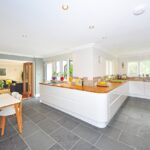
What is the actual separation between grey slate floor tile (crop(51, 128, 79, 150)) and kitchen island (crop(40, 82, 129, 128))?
59 centimetres

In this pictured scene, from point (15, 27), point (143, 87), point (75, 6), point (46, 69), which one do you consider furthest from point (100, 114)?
point (46, 69)

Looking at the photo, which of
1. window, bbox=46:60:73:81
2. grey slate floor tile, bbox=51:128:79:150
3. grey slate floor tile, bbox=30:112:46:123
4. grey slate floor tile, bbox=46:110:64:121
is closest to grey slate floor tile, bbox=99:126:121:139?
grey slate floor tile, bbox=51:128:79:150

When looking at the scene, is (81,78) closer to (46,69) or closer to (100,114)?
(100,114)

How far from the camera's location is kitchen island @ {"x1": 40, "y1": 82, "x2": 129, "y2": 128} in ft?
7.02

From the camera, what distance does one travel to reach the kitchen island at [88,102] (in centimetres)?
214

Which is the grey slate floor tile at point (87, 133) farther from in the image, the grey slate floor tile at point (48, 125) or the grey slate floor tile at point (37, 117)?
the grey slate floor tile at point (37, 117)

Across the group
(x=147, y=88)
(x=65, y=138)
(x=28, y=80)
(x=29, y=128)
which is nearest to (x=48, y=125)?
(x=29, y=128)

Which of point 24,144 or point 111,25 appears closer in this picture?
point 24,144

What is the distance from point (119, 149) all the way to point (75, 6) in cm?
236

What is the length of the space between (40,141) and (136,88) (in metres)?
4.51

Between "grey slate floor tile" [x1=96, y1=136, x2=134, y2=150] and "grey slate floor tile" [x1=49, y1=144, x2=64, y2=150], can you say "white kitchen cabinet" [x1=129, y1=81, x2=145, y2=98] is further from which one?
"grey slate floor tile" [x1=49, y1=144, x2=64, y2=150]

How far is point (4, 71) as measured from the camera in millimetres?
8023

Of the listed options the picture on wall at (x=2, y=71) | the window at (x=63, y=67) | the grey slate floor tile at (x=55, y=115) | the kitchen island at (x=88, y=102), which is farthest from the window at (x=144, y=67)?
the picture on wall at (x=2, y=71)

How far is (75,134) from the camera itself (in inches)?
79.4
